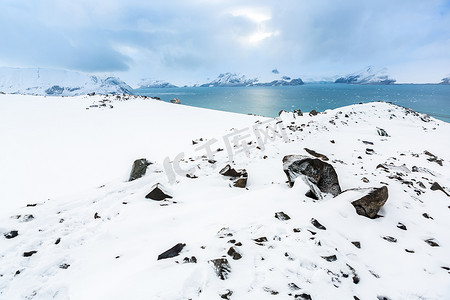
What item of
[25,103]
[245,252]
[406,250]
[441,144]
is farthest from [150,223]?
[25,103]

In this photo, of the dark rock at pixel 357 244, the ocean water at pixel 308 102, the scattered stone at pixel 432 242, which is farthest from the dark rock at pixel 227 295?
the ocean water at pixel 308 102

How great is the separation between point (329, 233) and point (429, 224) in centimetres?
376

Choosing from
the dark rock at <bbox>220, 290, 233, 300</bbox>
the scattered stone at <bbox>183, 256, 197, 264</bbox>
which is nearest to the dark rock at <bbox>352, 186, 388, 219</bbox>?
the dark rock at <bbox>220, 290, 233, 300</bbox>

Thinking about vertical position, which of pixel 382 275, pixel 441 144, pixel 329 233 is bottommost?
pixel 441 144

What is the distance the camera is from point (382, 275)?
4.24m

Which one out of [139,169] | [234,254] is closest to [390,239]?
[234,254]

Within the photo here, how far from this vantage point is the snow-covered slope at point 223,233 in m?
3.74

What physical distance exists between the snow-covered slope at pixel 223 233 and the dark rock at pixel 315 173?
500mm

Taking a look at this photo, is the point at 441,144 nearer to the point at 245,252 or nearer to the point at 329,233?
the point at 329,233

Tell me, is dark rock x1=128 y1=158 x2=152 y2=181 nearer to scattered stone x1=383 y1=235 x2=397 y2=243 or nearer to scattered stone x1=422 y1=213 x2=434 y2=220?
scattered stone x1=383 y1=235 x2=397 y2=243

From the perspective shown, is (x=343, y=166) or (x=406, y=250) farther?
Result: (x=343, y=166)

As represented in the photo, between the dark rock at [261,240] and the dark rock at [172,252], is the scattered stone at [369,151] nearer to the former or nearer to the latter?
the dark rock at [261,240]

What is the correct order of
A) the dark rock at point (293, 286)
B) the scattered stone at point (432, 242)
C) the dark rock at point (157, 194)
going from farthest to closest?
1. the dark rock at point (157, 194)
2. the scattered stone at point (432, 242)
3. the dark rock at point (293, 286)

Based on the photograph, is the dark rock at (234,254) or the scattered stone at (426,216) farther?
the scattered stone at (426,216)
